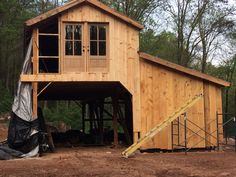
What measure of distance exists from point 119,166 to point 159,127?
447 cm


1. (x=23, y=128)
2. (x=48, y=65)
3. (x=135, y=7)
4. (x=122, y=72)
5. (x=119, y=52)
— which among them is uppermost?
(x=135, y=7)

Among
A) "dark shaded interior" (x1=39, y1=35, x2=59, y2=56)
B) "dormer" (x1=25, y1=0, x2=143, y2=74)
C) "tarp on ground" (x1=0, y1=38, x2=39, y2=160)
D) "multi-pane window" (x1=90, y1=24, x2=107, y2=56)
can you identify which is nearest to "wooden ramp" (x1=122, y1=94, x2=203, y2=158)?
"dormer" (x1=25, y1=0, x2=143, y2=74)

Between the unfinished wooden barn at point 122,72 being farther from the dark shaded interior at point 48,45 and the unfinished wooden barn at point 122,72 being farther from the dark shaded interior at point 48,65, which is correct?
the dark shaded interior at point 48,65

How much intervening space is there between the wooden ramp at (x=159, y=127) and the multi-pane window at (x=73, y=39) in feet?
15.6

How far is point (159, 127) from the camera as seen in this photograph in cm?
1881

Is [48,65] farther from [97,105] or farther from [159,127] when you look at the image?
[159,127]

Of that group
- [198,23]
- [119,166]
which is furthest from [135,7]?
[119,166]

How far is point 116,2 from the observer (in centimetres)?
4100

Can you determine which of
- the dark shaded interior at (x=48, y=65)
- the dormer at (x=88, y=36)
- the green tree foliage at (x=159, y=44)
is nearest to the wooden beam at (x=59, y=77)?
the dormer at (x=88, y=36)

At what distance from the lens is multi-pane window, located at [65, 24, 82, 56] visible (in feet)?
64.3

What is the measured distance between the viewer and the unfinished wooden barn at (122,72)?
1942cm

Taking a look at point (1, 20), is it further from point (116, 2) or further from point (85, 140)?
point (85, 140)

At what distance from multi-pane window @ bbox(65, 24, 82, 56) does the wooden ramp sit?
4.77 meters

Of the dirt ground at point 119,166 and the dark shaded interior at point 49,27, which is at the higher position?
the dark shaded interior at point 49,27
